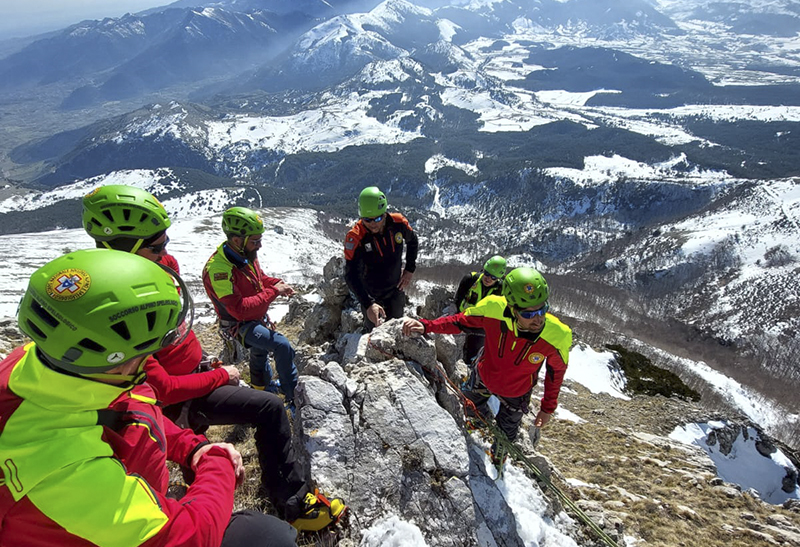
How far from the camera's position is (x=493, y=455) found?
742 cm

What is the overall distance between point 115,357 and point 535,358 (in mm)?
6522

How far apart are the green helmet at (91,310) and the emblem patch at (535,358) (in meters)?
6.23

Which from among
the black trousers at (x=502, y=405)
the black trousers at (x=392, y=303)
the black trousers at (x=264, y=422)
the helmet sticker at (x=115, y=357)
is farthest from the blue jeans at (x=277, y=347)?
the helmet sticker at (x=115, y=357)

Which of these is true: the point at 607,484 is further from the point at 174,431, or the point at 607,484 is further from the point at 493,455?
the point at 174,431

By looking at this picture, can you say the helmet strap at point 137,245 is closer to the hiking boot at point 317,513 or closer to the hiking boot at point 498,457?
the hiking boot at point 317,513

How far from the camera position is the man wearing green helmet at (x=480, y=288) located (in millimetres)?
12195

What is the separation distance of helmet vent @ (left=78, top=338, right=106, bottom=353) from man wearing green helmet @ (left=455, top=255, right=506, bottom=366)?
33.5 feet

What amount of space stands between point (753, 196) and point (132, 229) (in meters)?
236

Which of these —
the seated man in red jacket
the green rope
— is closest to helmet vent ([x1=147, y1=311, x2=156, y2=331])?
the seated man in red jacket

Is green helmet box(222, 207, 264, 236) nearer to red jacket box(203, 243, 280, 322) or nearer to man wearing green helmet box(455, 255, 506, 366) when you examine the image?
red jacket box(203, 243, 280, 322)

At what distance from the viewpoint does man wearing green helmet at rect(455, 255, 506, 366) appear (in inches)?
480

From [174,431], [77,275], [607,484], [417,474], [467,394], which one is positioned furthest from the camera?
[607,484]

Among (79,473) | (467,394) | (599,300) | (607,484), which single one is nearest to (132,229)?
(79,473)

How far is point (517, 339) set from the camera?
24.1 ft
